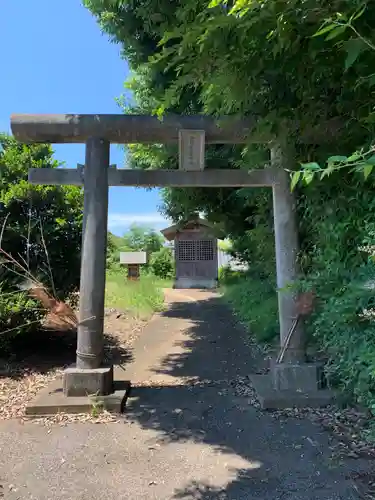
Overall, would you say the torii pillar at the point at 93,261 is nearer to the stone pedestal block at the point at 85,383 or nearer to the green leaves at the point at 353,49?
the stone pedestal block at the point at 85,383

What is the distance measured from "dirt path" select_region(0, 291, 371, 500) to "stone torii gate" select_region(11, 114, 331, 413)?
0.49 meters

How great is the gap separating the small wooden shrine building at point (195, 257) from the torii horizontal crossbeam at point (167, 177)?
15656 mm

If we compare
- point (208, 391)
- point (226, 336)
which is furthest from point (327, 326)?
point (226, 336)

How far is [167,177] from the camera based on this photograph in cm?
463

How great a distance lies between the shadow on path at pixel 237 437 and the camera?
107 inches

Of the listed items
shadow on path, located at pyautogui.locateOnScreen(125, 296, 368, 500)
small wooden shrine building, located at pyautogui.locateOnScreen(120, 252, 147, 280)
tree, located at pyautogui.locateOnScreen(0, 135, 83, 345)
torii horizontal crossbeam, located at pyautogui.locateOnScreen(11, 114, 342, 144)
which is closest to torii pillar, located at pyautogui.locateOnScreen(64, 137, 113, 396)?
torii horizontal crossbeam, located at pyautogui.locateOnScreen(11, 114, 342, 144)

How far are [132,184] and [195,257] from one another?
1643cm

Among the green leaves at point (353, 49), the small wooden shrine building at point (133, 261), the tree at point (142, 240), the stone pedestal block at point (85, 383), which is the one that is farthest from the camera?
the tree at point (142, 240)

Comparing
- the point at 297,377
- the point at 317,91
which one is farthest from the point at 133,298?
the point at 317,91

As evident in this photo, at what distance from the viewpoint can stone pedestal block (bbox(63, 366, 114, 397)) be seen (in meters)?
4.23

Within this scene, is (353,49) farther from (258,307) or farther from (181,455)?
(258,307)

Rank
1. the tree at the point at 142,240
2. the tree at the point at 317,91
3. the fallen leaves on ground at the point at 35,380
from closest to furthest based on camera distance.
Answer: the tree at the point at 317,91 → the fallen leaves on ground at the point at 35,380 → the tree at the point at 142,240

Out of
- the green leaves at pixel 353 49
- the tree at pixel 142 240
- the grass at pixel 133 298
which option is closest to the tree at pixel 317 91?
the green leaves at pixel 353 49

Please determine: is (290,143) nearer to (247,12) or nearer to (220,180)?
(220,180)
